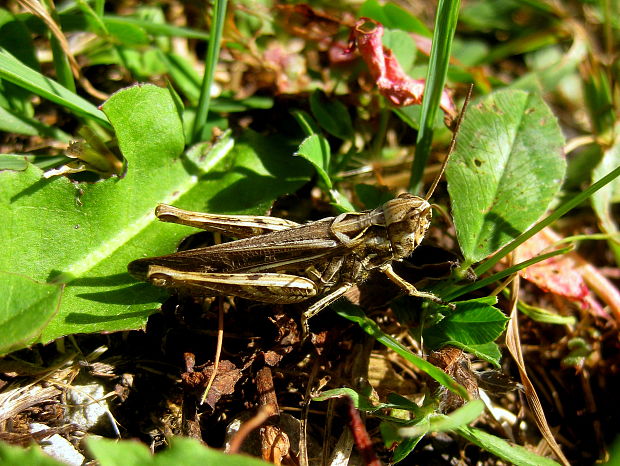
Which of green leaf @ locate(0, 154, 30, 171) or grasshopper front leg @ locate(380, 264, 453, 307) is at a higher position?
green leaf @ locate(0, 154, 30, 171)

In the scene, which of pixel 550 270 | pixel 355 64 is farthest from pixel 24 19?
pixel 550 270

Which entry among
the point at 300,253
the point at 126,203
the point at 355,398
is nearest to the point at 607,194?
the point at 300,253

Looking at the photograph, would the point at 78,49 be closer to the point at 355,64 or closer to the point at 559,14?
the point at 355,64

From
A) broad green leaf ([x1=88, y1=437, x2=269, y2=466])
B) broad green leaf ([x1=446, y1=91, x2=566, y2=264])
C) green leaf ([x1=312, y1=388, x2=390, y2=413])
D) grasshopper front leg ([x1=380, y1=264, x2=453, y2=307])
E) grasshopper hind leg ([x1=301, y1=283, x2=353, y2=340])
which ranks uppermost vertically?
broad green leaf ([x1=446, y1=91, x2=566, y2=264])

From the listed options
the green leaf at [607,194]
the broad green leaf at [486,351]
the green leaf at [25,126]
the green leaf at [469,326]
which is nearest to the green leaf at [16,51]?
the green leaf at [25,126]

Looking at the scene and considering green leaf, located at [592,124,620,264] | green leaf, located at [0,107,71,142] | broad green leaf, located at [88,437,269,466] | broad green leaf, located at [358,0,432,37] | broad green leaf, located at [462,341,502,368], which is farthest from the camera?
broad green leaf, located at [358,0,432,37]

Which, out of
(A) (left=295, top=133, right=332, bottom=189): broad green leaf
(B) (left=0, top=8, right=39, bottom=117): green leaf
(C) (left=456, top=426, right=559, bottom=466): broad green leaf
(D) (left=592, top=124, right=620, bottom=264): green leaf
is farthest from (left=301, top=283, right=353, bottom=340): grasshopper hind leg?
(B) (left=0, top=8, right=39, bottom=117): green leaf

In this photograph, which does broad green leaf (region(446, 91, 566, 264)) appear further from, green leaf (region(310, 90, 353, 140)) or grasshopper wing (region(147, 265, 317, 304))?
grasshopper wing (region(147, 265, 317, 304))
